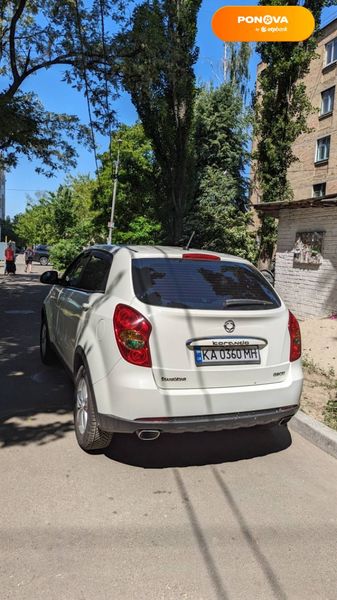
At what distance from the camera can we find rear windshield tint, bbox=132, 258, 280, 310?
11.2 feet

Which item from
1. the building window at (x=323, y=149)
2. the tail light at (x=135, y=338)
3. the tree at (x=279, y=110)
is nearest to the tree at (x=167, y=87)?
the tree at (x=279, y=110)

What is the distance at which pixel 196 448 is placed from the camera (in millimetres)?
3975

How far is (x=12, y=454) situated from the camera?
3.70 meters

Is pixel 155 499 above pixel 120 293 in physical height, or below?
below

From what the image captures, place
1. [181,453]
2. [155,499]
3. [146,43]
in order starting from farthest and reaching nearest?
1. [146,43]
2. [181,453]
3. [155,499]

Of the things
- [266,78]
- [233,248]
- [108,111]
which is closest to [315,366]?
[108,111]

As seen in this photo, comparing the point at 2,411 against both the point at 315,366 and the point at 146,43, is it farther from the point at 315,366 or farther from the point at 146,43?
the point at 146,43

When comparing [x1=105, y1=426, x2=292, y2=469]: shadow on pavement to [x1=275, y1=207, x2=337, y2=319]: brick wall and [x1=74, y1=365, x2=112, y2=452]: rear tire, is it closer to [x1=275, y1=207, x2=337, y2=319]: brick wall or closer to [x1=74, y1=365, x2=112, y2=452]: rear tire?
[x1=74, y1=365, x2=112, y2=452]: rear tire

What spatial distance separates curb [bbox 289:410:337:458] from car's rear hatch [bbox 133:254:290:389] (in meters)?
0.94

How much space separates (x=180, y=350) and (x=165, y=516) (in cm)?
107

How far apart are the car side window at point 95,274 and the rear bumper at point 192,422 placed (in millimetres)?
1129

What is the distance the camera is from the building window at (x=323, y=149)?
27.8 meters

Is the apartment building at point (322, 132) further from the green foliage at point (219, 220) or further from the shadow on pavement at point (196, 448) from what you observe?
the shadow on pavement at point (196, 448)

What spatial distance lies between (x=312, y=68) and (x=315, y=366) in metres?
27.8
